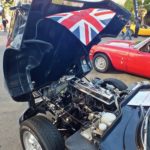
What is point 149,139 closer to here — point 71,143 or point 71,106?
point 71,143

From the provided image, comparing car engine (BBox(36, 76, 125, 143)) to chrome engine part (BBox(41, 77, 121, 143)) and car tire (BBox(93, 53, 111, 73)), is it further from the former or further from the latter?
car tire (BBox(93, 53, 111, 73))

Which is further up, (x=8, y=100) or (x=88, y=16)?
(x=88, y=16)

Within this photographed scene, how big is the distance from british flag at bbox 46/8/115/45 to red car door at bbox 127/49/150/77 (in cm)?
418

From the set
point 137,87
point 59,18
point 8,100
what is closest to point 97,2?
point 59,18

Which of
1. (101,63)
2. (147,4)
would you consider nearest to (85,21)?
(101,63)

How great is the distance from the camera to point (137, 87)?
153 inches

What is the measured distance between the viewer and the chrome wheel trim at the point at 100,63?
8438 millimetres

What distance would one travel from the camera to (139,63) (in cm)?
754

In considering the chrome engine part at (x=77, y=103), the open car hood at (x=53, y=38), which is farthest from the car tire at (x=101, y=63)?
the chrome engine part at (x=77, y=103)

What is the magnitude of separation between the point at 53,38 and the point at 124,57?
14.2ft

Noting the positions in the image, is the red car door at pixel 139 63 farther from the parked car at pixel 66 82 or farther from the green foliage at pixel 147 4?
the green foliage at pixel 147 4

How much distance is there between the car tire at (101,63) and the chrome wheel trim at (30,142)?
192 inches

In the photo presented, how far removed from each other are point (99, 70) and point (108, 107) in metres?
4.93

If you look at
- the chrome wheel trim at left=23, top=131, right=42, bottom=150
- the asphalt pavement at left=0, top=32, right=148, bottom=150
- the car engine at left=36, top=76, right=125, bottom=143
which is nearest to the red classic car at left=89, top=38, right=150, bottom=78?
the asphalt pavement at left=0, top=32, right=148, bottom=150
